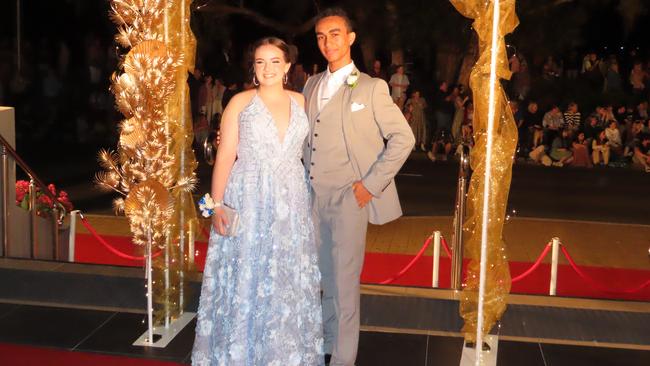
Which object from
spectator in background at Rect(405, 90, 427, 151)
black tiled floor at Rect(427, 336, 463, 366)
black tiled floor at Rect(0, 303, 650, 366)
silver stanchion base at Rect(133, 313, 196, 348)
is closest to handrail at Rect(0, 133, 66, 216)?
black tiled floor at Rect(0, 303, 650, 366)

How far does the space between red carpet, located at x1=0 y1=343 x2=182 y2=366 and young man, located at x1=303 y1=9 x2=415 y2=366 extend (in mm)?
990

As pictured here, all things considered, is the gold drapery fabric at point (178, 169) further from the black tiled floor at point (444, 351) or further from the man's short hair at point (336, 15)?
the black tiled floor at point (444, 351)

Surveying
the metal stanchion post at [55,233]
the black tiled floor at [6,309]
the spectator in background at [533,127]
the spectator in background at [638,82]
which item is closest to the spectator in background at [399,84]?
the spectator in background at [533,127]

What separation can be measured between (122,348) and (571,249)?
5.15 m

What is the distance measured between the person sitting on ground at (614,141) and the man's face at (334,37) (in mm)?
11195

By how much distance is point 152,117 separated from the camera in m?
4.95

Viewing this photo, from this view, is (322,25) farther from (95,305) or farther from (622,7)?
(622,7)

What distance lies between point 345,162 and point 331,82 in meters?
0.41

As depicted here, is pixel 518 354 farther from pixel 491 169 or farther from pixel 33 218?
pixel 33 218

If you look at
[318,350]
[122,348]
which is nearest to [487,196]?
[318,350]

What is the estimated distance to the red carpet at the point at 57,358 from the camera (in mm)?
4914

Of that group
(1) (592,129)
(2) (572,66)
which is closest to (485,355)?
(1) (592,129)

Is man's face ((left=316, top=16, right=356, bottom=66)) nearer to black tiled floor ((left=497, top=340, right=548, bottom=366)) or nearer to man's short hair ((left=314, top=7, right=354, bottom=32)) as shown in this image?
man's short hair ((left=314, top=7, right=354, bottom=32))

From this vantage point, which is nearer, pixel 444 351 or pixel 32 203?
pixel 444 351
